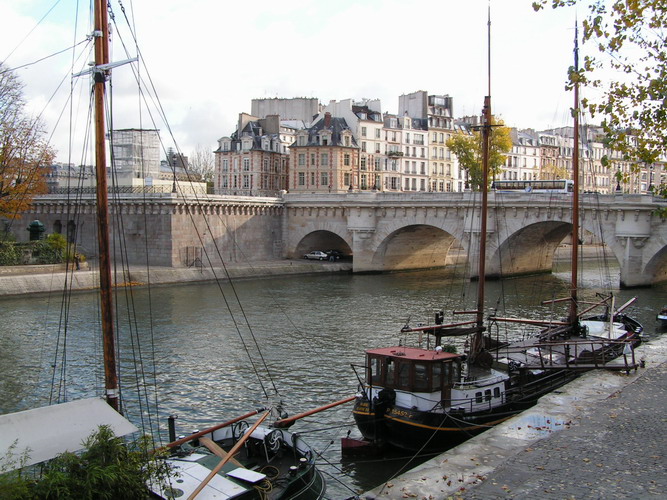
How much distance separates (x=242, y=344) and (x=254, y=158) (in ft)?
173

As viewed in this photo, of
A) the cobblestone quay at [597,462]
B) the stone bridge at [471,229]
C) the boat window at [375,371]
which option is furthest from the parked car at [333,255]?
the cobblestone quay at [597,462]

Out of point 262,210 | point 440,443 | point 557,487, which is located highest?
point 262,210

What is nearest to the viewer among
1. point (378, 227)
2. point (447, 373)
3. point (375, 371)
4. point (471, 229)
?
point (447, 373)

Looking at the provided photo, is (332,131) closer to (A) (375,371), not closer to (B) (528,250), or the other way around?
(B) (528,250)

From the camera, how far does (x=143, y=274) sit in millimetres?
47562

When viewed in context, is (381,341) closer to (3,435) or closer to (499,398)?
(499,398)

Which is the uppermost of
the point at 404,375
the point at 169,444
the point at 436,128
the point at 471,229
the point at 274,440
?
the point at 436,128

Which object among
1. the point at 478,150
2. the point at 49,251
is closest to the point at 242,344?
the point at 49,251

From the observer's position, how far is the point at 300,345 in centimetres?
2969

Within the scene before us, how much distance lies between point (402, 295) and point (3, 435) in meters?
36.0

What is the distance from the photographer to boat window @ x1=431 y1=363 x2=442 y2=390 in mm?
17891

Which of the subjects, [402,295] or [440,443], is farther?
[402,295]

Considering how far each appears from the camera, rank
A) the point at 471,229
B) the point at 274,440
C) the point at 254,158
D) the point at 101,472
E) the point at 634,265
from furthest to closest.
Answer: the point at 254,158 < the point at 471,229 < the point at 634,265 < the point at 274,440 < the point at 101,472

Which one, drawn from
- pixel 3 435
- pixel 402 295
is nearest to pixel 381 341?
pixel 402 295
